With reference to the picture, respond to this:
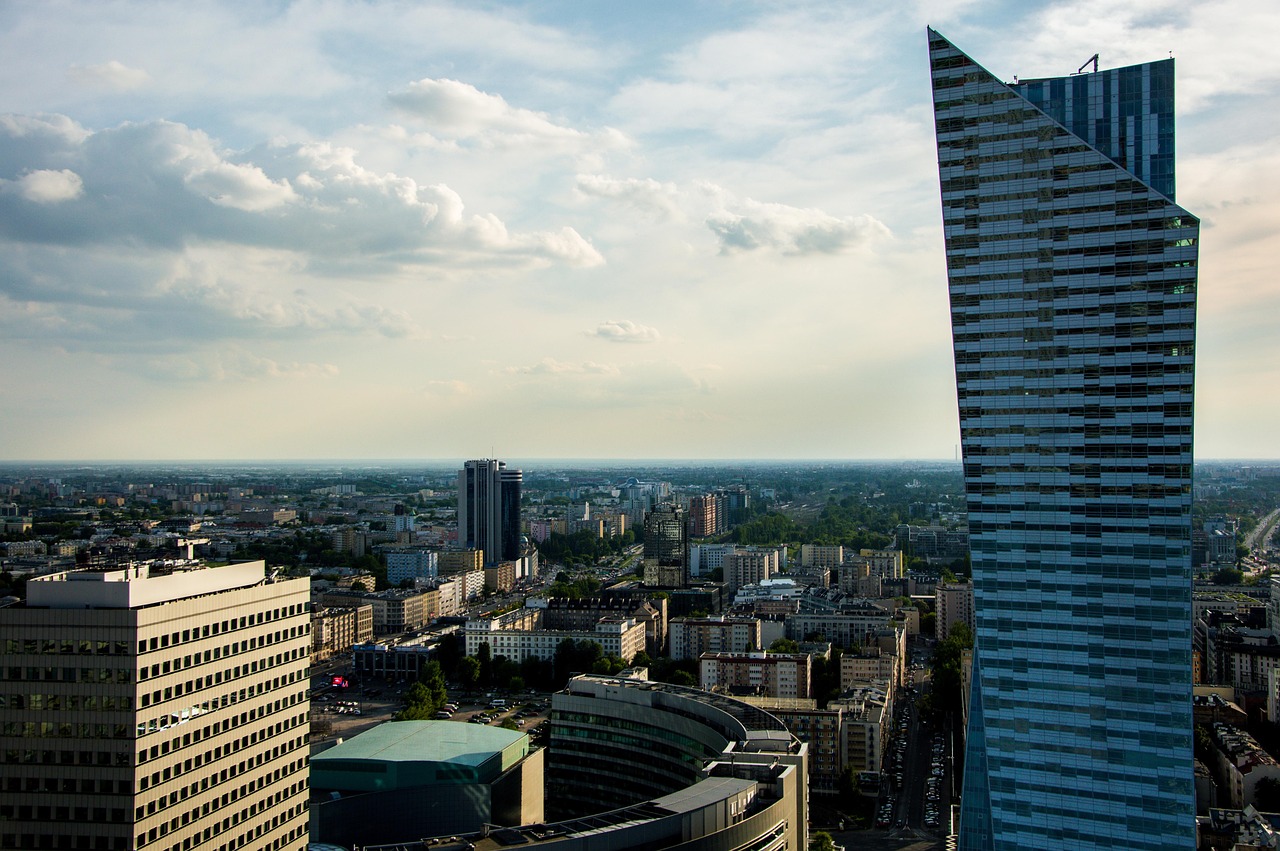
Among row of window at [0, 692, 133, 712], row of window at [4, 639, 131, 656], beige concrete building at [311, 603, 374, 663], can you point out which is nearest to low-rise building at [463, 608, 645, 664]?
beige concrete building at [311, 603, 374, 663]

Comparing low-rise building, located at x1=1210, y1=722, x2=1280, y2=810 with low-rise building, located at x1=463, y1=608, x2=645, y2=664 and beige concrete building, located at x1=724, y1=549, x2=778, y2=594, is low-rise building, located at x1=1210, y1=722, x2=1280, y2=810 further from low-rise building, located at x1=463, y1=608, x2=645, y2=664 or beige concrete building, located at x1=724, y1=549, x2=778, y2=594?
beige concrete building, located at x1=724, y1=549, x2=778, y2=594

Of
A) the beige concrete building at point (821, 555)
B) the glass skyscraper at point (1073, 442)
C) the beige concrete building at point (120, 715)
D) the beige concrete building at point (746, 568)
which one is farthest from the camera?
the beige concrete building at point (821, 555)

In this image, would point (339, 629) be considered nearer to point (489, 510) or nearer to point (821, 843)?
point (489, 510)

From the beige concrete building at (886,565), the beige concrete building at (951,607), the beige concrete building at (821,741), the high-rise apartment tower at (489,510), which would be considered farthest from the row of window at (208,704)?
the high-rise apartment tower at (489,510)

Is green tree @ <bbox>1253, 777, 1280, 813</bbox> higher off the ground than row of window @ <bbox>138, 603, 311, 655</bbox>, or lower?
lower

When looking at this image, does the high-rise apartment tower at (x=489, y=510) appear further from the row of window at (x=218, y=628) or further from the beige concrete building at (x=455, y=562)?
the row of window at (x=218, y=628)

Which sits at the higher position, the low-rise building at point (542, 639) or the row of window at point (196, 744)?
the row of window at point (196, 744)
